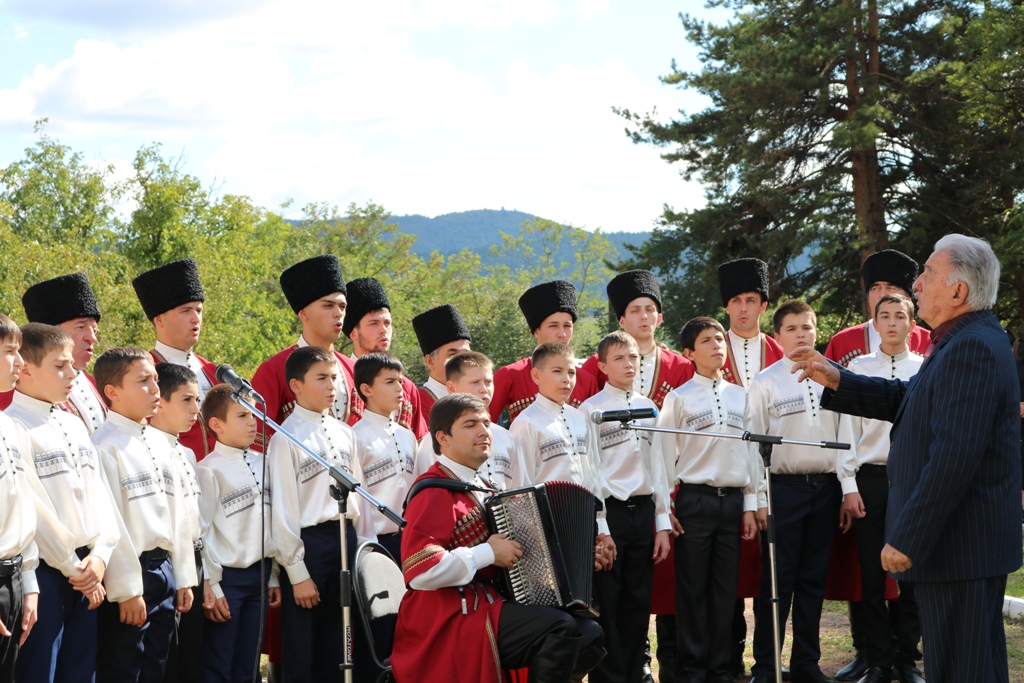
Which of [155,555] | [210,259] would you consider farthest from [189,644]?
[210,259]

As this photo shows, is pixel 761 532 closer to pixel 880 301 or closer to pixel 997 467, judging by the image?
pixel 880 301

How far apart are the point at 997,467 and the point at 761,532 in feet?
8.51

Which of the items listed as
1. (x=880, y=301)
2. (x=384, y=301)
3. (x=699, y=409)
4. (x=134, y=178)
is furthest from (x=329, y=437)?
(x=134, y=178)

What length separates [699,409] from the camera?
6.48 metres

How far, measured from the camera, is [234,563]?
5.25 m

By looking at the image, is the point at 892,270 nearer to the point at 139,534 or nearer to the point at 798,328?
the point at 798,328

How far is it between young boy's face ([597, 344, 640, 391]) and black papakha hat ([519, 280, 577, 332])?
2.72ft

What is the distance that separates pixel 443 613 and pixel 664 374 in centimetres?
294

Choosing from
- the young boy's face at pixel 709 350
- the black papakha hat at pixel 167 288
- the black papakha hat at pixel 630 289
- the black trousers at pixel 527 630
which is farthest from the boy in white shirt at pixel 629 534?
the black papakha hat at pixel 167 288

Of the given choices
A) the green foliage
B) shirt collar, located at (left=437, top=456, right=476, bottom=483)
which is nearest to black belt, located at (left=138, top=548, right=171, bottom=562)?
shirt collar, located at (left=437, top=456, right=476, bottom=483)

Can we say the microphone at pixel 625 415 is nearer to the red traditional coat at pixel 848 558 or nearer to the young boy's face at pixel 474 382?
the young boy's face at pixel 474 382

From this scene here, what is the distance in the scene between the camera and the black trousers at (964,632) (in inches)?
162

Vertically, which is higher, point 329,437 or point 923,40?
point 923,40

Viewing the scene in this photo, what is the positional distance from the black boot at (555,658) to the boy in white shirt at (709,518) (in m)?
2.06
